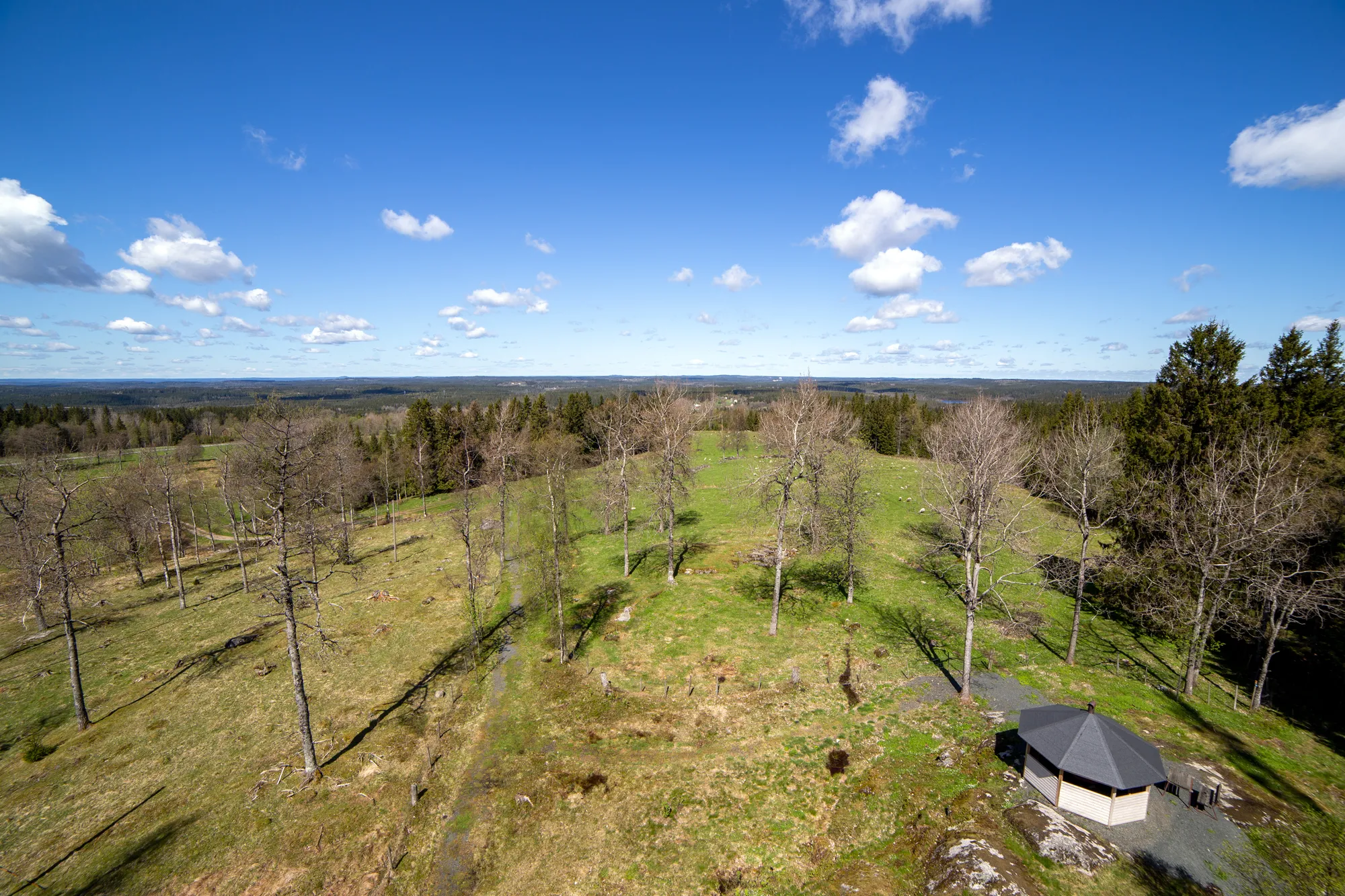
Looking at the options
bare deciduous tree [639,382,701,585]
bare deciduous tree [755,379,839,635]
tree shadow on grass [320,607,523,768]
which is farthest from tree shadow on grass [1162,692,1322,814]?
tree shadow on grass [320,607,523,768]

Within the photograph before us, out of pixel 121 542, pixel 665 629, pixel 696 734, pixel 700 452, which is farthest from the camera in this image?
pixel 700 452

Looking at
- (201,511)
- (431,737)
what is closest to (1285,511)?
(431,737)

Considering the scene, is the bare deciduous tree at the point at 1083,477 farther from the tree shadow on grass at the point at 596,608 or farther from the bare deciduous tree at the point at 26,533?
the bare deciduous tree at the point at 26,533

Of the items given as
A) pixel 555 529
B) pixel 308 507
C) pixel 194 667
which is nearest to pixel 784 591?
pixel 555 529

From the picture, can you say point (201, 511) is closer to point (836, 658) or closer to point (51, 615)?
point (51, 615)

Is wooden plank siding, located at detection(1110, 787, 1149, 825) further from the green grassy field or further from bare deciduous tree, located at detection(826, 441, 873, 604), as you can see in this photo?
bare deciduous tree, located at detection(826, 441, 873, 604)

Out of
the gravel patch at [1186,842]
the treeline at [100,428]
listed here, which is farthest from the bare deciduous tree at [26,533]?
the treeline at [100,428]

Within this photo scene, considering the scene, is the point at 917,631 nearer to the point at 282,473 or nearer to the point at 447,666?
the point at 447,666
